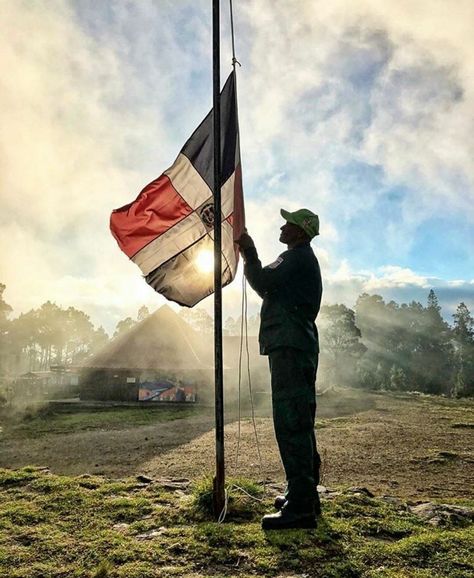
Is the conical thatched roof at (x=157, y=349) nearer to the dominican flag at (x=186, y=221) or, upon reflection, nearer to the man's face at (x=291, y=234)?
the dominican flag at (x=186, y=221)

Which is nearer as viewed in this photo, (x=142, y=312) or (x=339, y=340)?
(x=339, y=340)

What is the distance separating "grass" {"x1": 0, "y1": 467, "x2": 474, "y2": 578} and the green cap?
2481mm

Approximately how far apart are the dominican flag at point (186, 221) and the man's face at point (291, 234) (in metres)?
0.73

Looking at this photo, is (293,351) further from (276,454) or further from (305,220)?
(276,454)

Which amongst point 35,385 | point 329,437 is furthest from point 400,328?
point 329,437

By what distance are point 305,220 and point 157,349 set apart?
981 inches

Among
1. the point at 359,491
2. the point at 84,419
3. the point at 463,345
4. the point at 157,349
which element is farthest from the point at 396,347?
the point at 359,491

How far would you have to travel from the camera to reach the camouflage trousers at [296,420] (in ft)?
11.5

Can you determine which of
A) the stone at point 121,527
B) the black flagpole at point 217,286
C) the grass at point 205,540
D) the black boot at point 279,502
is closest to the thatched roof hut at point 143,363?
the grass at point 205,540

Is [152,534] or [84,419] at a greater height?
[152,534]

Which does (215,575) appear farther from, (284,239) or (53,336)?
(53,336)

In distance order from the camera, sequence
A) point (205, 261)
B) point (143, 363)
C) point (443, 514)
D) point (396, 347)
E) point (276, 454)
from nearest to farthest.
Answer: point (443, 514) → point (205, 261) → point (276, 454) → point (143, 363) → point (396, 347)

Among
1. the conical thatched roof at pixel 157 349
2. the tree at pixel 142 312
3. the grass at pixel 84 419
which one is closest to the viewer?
the grass at pixel 84 419

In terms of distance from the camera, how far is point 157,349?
2789 centimetres
